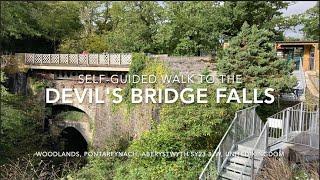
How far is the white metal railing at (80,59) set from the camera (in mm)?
11844

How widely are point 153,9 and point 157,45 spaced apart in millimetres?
1354

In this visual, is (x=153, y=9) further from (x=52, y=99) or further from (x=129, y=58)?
(x=52, y=99)

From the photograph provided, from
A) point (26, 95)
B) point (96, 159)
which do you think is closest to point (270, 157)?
point (96, 159)

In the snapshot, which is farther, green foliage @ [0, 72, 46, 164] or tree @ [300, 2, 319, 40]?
green foliage @ [0, 72, 46, 164]

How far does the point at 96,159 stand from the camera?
412 inches

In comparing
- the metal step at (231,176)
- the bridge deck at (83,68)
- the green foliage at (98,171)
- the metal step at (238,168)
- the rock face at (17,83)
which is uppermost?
the bridge deck at (83,68)

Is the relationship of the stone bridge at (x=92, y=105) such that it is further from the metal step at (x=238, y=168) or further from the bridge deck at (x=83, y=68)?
the metal step at (x=238, y=168)

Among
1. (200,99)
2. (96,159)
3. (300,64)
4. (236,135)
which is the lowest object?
(96,159)

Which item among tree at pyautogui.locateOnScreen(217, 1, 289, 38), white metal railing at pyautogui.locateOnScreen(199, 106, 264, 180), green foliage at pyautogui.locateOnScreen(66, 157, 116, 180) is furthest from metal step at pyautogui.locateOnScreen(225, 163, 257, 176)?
tree at pyautogui.locateOnScreen(217, 1, 289, 38)

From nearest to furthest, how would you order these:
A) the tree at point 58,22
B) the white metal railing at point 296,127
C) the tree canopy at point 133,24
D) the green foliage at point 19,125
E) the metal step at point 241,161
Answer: the metal step at point 241,161, the white metal railing at point 296,127, the green foliage at point 19,125, the tree canopy at point 133,24, the tree at point 58,22

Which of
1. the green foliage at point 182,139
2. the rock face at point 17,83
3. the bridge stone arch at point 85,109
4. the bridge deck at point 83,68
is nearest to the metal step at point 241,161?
the green foliage at point 182,139

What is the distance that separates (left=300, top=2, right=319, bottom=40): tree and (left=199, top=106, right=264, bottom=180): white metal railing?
11.6ft

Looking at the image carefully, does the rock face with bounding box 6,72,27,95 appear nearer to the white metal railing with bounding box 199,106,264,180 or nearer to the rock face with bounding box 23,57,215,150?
the rock face with bounding box 23,57,215,150

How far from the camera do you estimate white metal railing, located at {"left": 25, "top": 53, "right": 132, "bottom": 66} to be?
11844 mm
